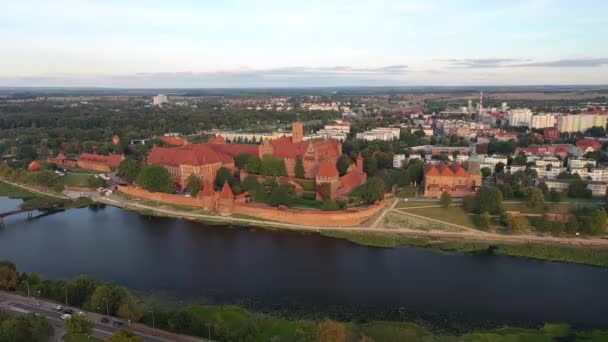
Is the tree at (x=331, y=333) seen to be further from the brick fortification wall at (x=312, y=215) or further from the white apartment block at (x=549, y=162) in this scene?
the white apartment block at (x=549, y=162)

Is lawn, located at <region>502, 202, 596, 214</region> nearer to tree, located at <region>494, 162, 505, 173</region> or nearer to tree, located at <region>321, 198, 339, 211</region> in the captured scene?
tree, located at <region>321, 198, 339, 211</region>

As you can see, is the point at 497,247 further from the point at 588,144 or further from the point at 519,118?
the point at 519,118

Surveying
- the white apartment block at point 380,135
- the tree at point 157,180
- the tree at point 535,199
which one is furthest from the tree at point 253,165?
the white apartment block at point 380,135

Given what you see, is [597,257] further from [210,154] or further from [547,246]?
Answer: [210,154]

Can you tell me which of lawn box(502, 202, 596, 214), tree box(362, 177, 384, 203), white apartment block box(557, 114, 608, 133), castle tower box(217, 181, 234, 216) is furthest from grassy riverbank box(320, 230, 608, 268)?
white apartment block box(557, 114, 608, 133)

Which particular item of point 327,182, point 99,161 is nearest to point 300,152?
point 327,182
